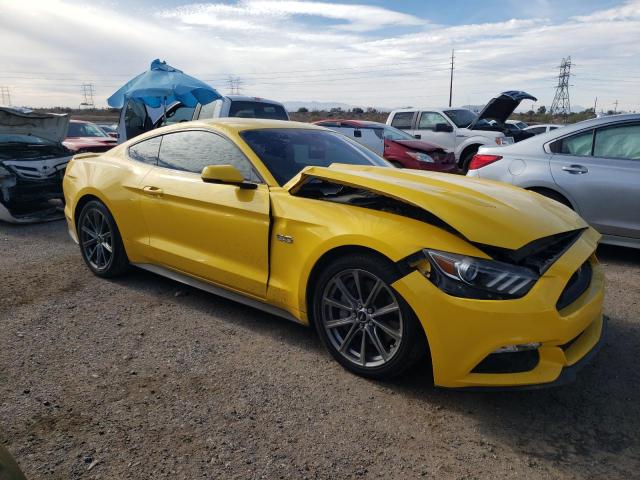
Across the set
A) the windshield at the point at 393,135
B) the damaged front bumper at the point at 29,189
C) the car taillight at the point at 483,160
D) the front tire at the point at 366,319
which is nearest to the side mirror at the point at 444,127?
the windshield at the point at 393,135

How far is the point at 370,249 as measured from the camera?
274 centimetres

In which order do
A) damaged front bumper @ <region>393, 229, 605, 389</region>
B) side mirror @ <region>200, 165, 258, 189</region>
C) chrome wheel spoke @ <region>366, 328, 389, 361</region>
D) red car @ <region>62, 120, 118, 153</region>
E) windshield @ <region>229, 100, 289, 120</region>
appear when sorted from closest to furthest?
damaged front bumper @ <region>393, 229, 605, 389</region> → chrome wheel spoke @ <region>366, 328, 389, 361</region> → side mirror @ <region>200, 165, 258, 189</region> → windshield @ <region>229, 100, 289, 120</region> → red car @ <region>62, 120, 118, 153</region>

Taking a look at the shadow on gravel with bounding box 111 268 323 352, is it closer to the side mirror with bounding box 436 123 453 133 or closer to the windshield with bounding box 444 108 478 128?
the side mirror with bounding box 436 123 453 133

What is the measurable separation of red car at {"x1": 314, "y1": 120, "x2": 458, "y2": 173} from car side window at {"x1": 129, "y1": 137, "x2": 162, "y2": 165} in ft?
18.0

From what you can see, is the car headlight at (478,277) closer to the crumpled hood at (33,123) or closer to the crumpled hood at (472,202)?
the crumpled hood at (472,202)

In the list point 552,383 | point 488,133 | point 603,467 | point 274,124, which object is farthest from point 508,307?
point 488,133

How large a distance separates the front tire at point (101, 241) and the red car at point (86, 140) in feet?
21.7

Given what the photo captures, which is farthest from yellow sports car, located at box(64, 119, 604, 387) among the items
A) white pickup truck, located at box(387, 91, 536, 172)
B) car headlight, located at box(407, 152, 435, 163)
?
white pickup truck, located at box(387, 91, 536, 172)

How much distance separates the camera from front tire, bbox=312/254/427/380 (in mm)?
2627

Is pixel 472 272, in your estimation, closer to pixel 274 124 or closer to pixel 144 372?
pixel 144 372

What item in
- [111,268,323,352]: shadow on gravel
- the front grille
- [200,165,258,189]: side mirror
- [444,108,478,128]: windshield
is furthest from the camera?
[444,108,478,128]: windshield

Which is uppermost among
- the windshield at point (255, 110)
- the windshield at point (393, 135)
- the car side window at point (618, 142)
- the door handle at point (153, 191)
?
the windshield at point (255, 110)

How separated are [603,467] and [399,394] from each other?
3.24 feet

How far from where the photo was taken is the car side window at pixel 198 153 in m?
3.55
